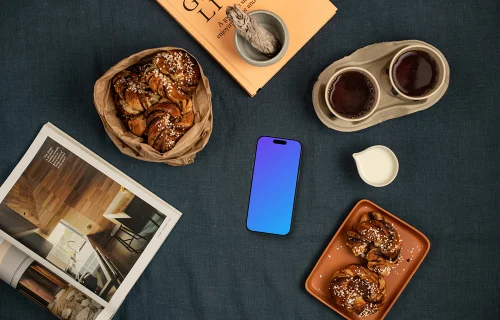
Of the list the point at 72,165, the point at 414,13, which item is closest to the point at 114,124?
the point at 72,165

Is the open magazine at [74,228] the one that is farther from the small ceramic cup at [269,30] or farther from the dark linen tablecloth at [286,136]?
the small ceramic cup at [269,30]

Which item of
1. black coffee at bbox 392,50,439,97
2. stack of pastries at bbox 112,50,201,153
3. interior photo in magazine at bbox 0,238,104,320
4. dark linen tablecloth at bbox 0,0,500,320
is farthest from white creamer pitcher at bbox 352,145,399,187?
interior photo in magazine at bbox 0,238,104,320

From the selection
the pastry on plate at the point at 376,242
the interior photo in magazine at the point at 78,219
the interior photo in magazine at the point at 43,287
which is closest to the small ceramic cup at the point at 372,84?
the pastry on plate at the point at 376,242

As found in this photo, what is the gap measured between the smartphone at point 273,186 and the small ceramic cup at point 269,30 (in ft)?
0.59

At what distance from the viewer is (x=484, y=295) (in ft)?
3.27

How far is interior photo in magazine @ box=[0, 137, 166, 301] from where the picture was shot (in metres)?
1.01

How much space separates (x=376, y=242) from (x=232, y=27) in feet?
1.80

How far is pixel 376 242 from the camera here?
0.94 m

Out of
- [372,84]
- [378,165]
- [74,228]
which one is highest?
[372,84]

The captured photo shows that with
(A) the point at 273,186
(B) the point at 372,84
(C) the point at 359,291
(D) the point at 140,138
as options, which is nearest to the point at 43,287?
(D) the point at 140,138

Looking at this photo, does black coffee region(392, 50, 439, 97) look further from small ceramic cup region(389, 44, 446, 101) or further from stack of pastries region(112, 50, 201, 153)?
stack of pastries region(112, 50, 201, 153)

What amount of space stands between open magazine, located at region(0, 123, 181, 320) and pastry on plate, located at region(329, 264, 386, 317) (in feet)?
1.27

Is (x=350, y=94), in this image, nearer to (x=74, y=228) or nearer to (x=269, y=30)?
(x=269, y=30)

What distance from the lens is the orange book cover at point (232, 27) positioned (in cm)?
95
